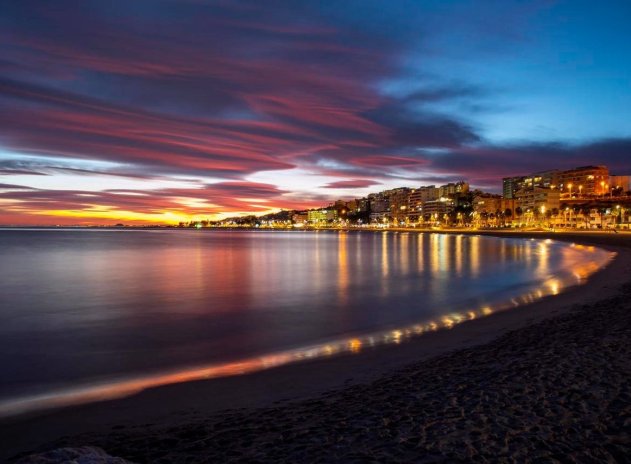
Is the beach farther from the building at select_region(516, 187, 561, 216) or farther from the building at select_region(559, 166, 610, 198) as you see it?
the building at select_region(559, 166, 610, 198)

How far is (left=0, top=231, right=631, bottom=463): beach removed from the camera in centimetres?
462

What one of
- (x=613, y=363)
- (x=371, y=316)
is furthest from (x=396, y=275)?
(x=613, y=363)

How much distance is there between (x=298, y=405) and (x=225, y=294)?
1578cm

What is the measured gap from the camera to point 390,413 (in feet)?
18.5

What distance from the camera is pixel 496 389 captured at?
6.28 meters

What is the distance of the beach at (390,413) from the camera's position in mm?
4621

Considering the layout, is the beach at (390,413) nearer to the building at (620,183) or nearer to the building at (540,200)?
the building at (540,200)

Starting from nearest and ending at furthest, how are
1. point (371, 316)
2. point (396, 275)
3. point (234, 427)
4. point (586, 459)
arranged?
point (586, 459) < point (234, 427) < point (371, 316) < point (396, 275)

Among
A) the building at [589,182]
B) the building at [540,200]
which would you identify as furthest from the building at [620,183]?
the building at [540,200]

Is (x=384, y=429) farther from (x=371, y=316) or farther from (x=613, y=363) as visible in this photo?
(x=371, y=316)

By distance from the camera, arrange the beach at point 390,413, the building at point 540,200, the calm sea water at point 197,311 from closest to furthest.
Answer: the beach at point 390,413
the calm sea water at point 197,311
the building at point 540,200

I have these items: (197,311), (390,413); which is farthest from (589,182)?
(390,413)

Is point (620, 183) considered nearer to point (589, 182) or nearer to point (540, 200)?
point (589, 182)

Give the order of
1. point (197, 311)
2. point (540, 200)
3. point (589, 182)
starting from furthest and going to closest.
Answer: point (589, 182) < point (540, 200) < point (197, 311)
